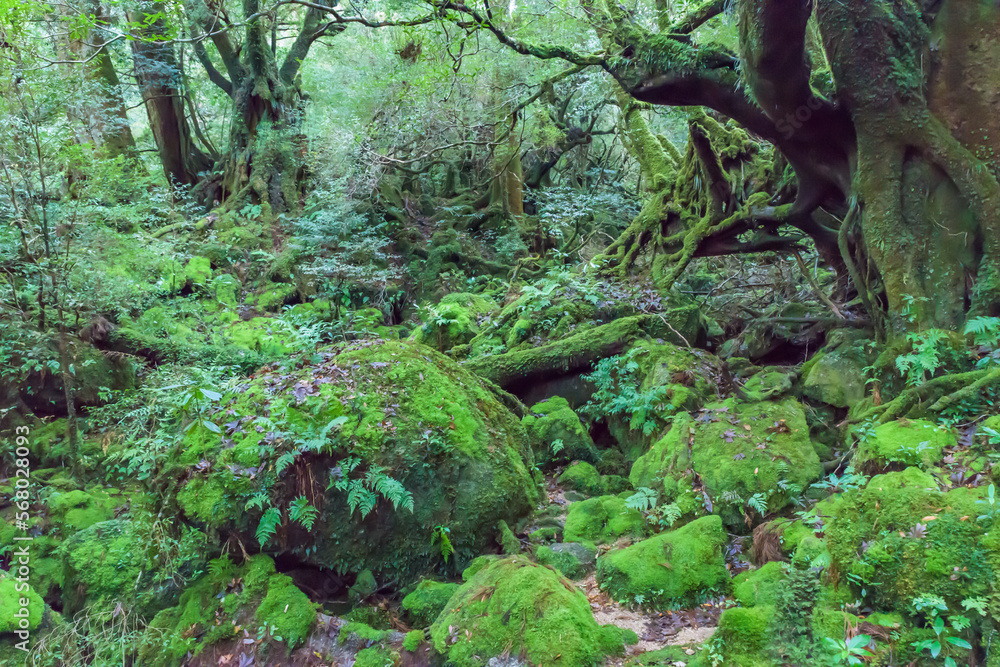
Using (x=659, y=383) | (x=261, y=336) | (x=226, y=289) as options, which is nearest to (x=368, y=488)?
(x=659, y=383)

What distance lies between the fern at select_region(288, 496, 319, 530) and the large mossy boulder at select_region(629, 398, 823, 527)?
10.00ft

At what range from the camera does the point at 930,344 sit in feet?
15.5

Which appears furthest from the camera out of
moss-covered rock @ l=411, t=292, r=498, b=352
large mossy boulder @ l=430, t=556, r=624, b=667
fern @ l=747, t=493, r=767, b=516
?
moss-covered rock @ l=411, t=292, r=498, b=352

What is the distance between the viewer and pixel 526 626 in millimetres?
3297

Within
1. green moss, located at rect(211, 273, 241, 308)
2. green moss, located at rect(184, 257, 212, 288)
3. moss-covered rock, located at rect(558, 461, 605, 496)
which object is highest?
green moss, located at rect(184, 257, 212, 288)

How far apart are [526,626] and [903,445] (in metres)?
2.95

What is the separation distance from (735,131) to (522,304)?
439cm

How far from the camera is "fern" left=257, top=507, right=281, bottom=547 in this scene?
4.11 m

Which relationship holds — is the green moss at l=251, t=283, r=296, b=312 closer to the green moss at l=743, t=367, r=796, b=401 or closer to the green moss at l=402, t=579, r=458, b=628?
the green moss at l=402, t=579, r=458, b=628

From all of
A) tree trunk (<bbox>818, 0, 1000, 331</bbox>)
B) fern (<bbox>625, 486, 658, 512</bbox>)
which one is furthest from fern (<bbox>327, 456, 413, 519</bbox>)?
tree trunk (<bbox>818, 0, 1000, 331</bbox>)

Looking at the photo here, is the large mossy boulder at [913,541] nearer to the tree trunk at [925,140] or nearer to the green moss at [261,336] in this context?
the tree trunk at [925,140]

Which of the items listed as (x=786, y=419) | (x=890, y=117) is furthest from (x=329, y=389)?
(x=890, y=117)

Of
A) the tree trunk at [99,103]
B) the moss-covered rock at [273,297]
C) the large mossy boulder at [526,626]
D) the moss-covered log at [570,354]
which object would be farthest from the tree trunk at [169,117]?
the large mossy boulder at [526,626]

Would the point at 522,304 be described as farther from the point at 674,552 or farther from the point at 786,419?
the point at 674,552
